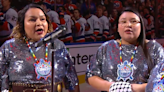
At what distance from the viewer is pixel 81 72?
4750 millimetres

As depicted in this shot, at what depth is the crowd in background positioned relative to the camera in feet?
13.0

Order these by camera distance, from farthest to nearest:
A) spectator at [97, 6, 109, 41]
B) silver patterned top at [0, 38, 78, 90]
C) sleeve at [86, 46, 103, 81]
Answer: spectator at [97, 6, 109, 41], sleeve at [86, 46, 103, 81], silver patterned top at [0, 38, 78, 90]

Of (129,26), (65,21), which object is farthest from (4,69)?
(65,21)

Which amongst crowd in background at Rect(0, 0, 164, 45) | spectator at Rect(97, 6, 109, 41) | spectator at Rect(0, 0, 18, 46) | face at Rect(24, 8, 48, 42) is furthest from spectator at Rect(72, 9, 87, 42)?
face at Rect(24, 8, 48, 42)

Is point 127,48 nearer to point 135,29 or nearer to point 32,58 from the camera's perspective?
point 135,29

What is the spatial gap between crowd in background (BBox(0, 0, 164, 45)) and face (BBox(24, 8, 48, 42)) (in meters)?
2.25

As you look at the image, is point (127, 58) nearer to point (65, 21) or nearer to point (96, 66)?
point (96, 66)

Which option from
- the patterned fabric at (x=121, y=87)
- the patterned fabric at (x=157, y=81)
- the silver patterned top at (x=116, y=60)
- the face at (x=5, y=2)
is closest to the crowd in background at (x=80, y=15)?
the face at (x=5, y=2)

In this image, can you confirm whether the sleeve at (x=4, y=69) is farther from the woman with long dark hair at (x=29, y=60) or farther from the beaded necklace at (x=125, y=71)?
the beaded necklace at (x=125, y=71)

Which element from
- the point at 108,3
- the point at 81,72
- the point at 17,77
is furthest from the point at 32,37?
the point at 108,3

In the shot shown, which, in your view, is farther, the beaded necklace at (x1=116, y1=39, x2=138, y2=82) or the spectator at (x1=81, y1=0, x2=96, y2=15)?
the spectator at (x1=81, y1=0, x2=96, y2=15)

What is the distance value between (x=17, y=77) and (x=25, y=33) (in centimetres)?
37

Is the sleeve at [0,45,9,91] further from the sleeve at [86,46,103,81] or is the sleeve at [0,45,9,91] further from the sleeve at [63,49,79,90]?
the sleeve at [86,46,103,81]

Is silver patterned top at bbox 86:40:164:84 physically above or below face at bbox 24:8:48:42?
below
